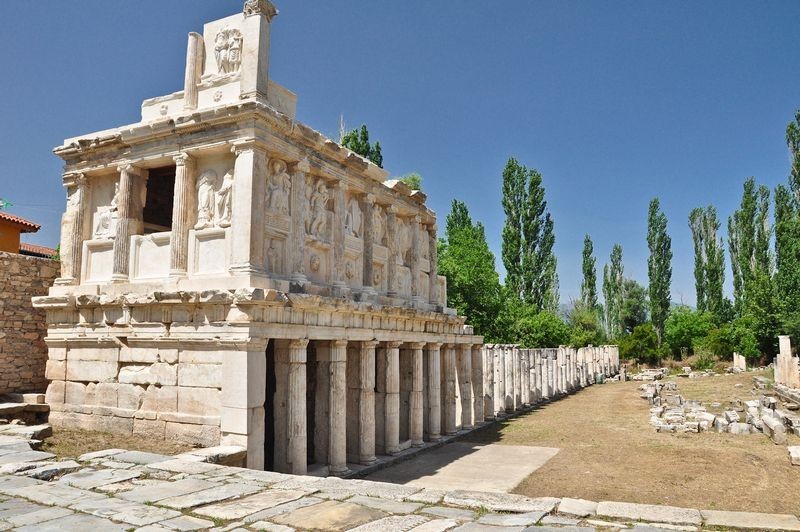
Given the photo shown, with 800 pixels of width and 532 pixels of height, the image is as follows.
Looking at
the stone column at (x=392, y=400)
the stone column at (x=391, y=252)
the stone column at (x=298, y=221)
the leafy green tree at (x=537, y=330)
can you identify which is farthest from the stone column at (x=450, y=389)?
the leafy green tree at (x=537, y=330)

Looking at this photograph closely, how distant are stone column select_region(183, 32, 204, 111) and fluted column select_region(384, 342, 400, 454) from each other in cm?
735

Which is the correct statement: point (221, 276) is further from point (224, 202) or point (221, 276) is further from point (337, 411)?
point (337, 411)

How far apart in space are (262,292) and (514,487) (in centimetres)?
632

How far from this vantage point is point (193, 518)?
5.91 metres

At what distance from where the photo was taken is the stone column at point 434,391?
730 inches

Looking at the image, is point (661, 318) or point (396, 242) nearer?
Answer: point (396, 242)

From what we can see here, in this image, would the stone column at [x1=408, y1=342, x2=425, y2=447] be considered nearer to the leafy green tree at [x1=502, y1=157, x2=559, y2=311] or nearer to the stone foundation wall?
the stone foundation wall

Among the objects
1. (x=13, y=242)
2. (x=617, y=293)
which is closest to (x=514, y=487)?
(x=13, y=242)

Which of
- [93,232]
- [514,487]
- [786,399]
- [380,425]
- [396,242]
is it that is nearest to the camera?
[514,487]

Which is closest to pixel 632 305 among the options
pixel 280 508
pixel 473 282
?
pixel 473 282

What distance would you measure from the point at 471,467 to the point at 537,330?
2595 centimetres

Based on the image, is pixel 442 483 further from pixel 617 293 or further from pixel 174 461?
pixel 617 293

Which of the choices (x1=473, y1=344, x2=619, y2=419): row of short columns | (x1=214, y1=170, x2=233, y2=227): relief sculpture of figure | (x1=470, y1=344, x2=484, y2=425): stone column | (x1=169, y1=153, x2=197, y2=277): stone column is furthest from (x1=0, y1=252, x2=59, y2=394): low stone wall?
(x1=473, y1=344, x2=619, y2=419): row of short columns

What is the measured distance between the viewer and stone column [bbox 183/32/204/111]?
12.8m
